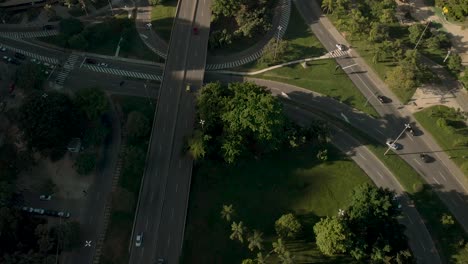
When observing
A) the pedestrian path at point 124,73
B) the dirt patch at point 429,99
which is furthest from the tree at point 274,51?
the dirt patch at point 429,99

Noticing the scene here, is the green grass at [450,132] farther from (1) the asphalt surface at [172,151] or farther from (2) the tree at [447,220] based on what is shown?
(1) the asphalt surface at [172,151]

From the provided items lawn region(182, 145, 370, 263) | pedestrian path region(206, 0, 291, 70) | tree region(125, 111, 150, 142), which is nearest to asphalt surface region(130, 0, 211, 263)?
tree region(125, 111, 150, 142)

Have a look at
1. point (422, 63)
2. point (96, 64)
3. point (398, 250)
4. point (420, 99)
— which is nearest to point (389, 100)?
point (420, 99)

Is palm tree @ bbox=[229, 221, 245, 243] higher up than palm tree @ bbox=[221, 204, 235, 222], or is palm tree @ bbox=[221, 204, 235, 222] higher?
palm tree @ bbox=[221, 204, 235, 222]

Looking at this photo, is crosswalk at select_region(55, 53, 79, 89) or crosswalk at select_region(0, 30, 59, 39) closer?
crosswalk at select_region(55, 53, 79, 89)

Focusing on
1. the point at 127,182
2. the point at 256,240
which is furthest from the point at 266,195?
the point at 127,182

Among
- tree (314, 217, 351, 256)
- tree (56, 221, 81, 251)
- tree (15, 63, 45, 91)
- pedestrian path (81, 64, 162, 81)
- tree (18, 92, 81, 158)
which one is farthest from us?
pedestrian path (81, 64, 162, 81)

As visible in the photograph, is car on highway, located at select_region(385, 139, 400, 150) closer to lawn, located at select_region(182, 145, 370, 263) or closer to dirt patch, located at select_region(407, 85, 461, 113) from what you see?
lawn, located at select_region(182, 145, 370, 263)

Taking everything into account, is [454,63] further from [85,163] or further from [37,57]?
[37,57]
